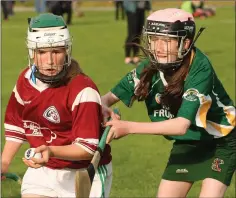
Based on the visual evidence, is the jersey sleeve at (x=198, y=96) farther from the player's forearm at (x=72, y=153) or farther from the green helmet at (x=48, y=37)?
the green helmet at (x=48, y=37)

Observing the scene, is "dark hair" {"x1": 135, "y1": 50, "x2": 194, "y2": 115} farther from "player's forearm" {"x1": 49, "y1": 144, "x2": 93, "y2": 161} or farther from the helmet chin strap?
"player's forearm" {"x1": 49, "y1": 144, "x2": 93, "y2": 161}

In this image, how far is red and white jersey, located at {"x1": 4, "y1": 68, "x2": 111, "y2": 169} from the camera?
4.89 m

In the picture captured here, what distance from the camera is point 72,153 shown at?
4836 millimetres

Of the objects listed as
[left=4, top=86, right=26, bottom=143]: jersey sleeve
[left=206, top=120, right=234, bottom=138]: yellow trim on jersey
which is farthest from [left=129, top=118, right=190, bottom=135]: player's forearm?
[left=4, top=86, right=26, bottom=143]: jersey sleeve

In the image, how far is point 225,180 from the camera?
5.62 meters

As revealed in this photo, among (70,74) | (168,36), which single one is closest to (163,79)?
(168,36)

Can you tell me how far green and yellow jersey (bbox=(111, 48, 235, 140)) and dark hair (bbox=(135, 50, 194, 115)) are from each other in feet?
0.12

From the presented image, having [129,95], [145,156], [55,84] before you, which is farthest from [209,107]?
[145,156]

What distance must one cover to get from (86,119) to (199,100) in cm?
78

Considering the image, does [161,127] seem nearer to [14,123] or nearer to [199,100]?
[199,100]

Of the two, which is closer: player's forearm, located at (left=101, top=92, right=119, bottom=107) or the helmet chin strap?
the helmet chin strap

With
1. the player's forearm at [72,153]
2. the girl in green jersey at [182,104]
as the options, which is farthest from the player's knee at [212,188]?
the player's forearm at [72,153]

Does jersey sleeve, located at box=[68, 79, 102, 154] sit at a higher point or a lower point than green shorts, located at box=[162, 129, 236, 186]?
higher

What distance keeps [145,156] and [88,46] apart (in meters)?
13.2
